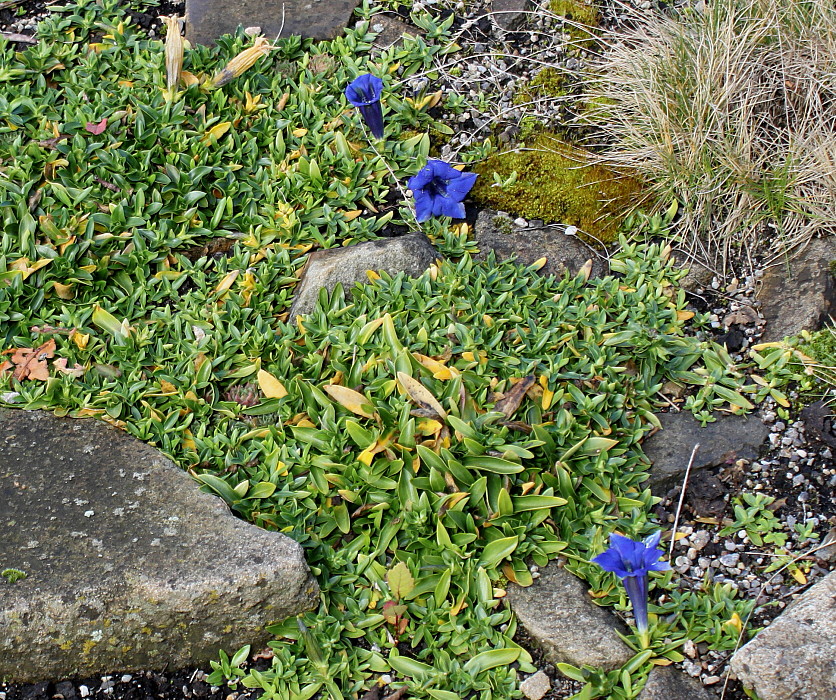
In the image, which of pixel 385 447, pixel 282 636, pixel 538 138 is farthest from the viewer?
pixel 538 138

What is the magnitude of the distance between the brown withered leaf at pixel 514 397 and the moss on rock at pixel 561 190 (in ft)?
3.10

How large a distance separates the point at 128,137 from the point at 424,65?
134 centimetres

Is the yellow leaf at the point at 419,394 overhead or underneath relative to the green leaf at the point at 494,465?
overhead

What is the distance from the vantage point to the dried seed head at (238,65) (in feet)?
12.1

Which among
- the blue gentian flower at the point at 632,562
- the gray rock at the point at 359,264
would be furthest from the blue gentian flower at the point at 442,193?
the blue gentian flower at the point at 632,562

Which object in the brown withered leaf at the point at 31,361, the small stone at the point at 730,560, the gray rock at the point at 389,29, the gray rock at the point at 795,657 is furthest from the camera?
the gray rock at the point at 389,29

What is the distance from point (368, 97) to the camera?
338cm

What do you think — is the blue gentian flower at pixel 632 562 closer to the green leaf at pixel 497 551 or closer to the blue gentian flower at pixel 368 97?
the green leaf at pixel 497 551

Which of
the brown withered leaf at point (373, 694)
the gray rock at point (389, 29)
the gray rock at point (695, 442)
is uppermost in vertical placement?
the gray rock at point (389, 29)

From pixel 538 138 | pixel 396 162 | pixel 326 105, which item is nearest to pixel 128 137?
pixel 326 105

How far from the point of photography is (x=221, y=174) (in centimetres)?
344

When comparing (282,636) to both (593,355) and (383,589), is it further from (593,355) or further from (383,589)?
(593,355)

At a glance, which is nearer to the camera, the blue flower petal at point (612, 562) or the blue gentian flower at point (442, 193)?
the blue flower petal at point (612, 562)

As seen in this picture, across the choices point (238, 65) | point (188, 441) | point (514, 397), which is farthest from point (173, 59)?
point (514, 397)
